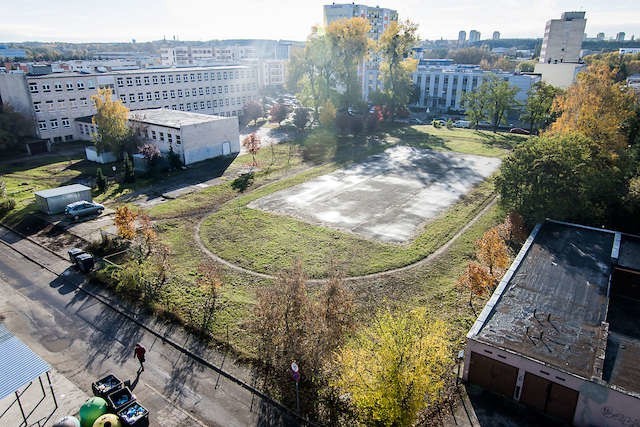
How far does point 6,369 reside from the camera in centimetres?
1664

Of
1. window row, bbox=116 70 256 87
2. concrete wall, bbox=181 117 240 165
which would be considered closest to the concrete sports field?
concrete wall, bbox=181 117 240 165

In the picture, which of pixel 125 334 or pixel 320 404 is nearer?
pixel 320 404

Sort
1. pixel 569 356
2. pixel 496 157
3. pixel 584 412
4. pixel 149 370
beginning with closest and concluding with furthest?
pixel 584 412 → pixel 569 356 → pixel 149 370 → pixel 496 157

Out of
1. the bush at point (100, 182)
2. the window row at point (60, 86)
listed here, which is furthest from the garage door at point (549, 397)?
the window row at point (60, 86)

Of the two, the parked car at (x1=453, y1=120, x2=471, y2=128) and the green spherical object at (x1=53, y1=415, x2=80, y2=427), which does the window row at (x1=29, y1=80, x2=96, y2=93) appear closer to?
the green spherical object at (x1=53, y1=415, x2=80, y2=427)

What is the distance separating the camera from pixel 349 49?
76000 millimetres

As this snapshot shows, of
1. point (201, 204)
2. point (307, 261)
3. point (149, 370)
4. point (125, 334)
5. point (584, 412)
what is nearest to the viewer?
point (584, 412)

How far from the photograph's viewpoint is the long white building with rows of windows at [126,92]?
201 ft

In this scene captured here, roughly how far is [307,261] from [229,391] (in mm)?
12420

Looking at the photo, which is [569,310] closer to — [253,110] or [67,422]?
[67,422]

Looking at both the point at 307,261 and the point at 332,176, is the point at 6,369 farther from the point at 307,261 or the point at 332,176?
the point at 332,176

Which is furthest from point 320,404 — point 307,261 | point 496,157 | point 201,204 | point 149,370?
point 496,157

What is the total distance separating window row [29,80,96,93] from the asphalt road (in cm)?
4287

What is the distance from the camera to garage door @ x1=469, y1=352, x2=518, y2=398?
1786 cm
